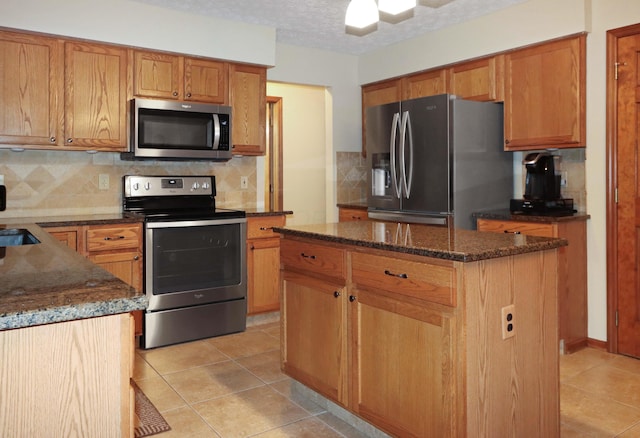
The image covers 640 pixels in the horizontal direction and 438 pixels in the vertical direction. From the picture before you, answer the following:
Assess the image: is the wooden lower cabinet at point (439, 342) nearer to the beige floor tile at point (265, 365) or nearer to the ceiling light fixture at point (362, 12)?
the beige floor tile at point (265, 365)

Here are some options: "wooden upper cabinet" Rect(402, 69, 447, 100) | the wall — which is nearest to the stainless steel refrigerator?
"wooden upper cabinet" Rect(402, 69, 447, 100)

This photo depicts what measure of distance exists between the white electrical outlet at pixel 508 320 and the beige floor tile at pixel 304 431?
0.88 metres

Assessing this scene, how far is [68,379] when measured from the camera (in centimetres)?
105

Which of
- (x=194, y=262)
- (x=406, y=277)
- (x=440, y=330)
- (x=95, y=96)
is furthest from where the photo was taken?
(x=194, y=262)

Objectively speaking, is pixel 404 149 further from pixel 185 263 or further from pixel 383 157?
pixel 185 263

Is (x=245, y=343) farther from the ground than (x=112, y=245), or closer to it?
closer to it

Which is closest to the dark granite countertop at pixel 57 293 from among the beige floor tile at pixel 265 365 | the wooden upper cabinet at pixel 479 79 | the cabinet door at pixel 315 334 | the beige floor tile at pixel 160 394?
the cabinet door at pixel 315 334

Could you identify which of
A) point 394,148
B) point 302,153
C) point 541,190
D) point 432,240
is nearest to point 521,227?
point 541,190

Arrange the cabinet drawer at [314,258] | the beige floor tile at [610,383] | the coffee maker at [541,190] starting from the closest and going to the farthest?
the cabinet drawer at [314,258]
the beige floor tile at [610,383]
the coffee maker at [541,190]

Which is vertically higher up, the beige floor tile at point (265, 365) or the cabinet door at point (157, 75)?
the cabinet door at point (157, 75)

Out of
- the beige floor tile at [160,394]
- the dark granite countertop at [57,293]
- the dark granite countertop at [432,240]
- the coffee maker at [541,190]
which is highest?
the coffee maker at [541,190]

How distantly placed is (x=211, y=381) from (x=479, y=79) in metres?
2.92

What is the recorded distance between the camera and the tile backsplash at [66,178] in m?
3.56

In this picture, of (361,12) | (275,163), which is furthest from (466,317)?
(275,163)
